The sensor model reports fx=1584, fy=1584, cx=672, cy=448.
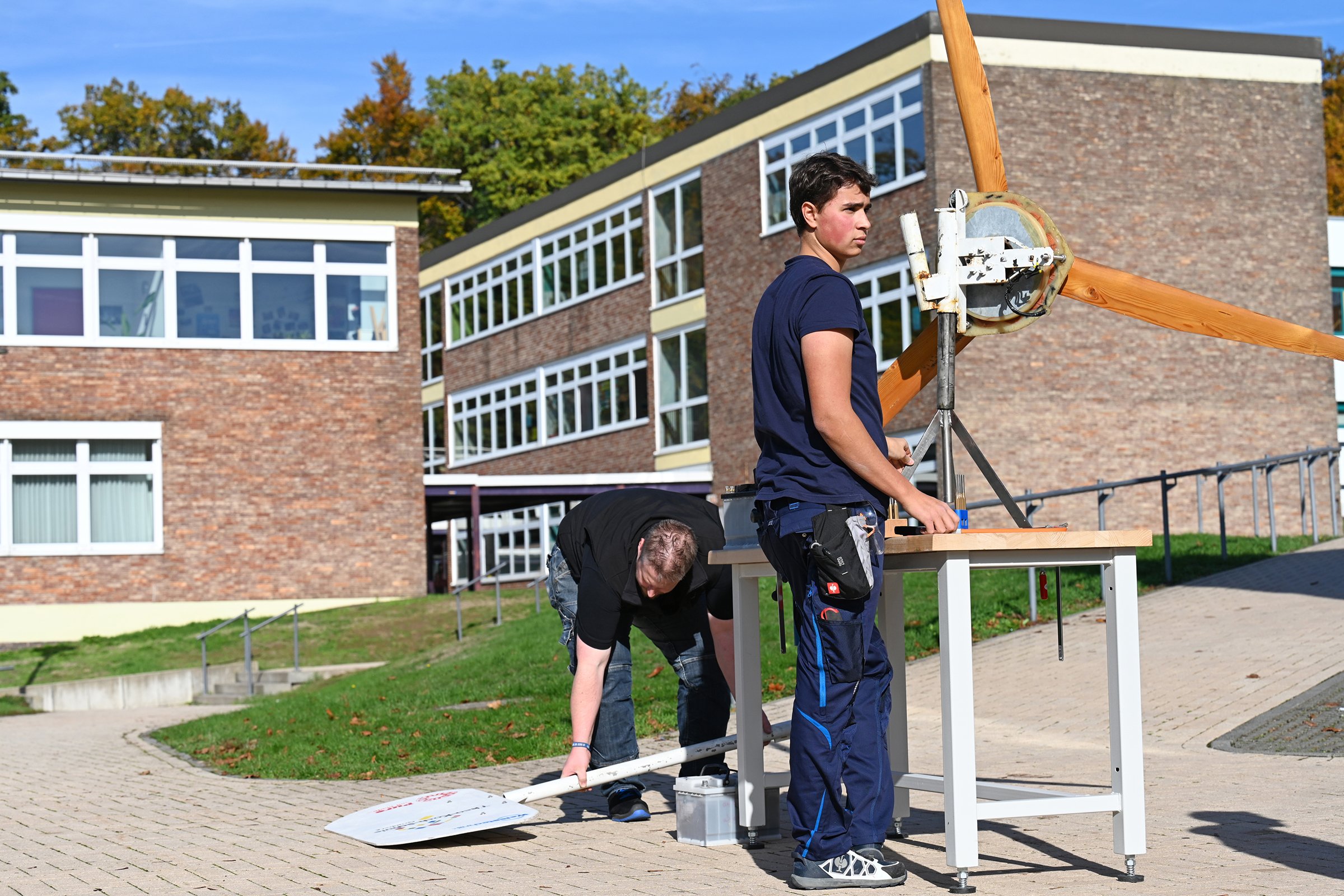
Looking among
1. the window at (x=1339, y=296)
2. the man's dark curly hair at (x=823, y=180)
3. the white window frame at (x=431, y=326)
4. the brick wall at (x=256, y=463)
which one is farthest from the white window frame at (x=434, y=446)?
the man's dark curly hair at (x=823, y=180)

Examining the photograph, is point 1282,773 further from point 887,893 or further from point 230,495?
point 230,495

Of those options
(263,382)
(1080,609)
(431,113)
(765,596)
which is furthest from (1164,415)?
(431,113)

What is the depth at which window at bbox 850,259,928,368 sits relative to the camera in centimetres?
2616

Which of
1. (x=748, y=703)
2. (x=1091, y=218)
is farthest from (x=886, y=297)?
(x=748, y=703)

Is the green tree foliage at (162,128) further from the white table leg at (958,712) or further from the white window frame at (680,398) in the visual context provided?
the white table leg at (958,712)

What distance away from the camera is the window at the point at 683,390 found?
32.5m

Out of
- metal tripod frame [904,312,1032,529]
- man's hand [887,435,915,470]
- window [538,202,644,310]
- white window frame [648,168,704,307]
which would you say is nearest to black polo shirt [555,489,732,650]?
man's hand [887,435,915,470]

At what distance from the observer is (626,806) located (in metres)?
7.02

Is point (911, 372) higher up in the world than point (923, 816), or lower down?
higher up

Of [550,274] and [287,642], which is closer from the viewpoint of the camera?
[287,642]

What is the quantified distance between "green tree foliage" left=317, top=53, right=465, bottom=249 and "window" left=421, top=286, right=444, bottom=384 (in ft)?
26.1

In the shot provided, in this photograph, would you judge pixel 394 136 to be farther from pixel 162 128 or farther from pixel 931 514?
pixel 931 514

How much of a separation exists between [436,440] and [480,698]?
31668mm

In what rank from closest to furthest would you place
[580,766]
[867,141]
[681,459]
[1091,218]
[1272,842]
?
[1272,842], [580,766], [1091,218], [867,141], [681,459]
